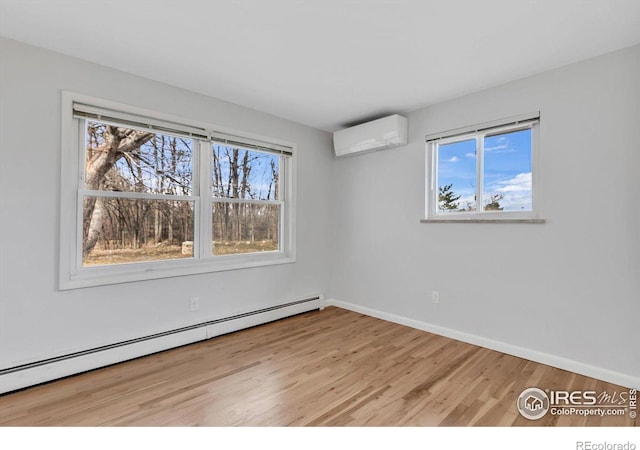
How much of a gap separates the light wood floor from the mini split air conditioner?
209 centimetres

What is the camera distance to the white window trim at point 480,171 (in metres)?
2.63

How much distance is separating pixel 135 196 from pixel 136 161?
319 millimetres

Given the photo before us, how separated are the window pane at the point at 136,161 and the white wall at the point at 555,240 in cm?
230

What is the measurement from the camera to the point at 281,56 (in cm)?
237

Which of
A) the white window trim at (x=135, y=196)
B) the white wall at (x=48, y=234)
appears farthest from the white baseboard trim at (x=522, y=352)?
the white wall at (x=48, y=234)

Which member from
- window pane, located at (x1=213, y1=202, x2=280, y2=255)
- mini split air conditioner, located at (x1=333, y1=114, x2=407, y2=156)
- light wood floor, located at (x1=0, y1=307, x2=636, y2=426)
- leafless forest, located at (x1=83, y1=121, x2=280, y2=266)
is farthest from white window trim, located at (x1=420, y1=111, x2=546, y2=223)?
leafless forest, located at (x1=83, y1=121, x2=280, y2=266)

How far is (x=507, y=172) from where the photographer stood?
2.82 metres

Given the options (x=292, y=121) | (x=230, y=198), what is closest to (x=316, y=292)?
(x=230, y=198)

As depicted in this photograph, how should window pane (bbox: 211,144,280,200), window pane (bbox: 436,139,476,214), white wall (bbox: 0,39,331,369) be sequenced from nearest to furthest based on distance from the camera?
white wall (bbox: 0,39,331,369) < window pane (bbox: 436,139,476,214) < window pane (bbox: 211,144,280,200)

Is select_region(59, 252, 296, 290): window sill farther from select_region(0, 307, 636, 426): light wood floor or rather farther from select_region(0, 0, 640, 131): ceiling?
select_region(0, 0, 640, 131): ceiling

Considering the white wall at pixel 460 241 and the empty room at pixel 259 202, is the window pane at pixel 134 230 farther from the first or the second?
the white wall at pixel 460 241

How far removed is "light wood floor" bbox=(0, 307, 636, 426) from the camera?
1813mm

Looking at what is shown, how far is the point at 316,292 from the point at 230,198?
167cm
